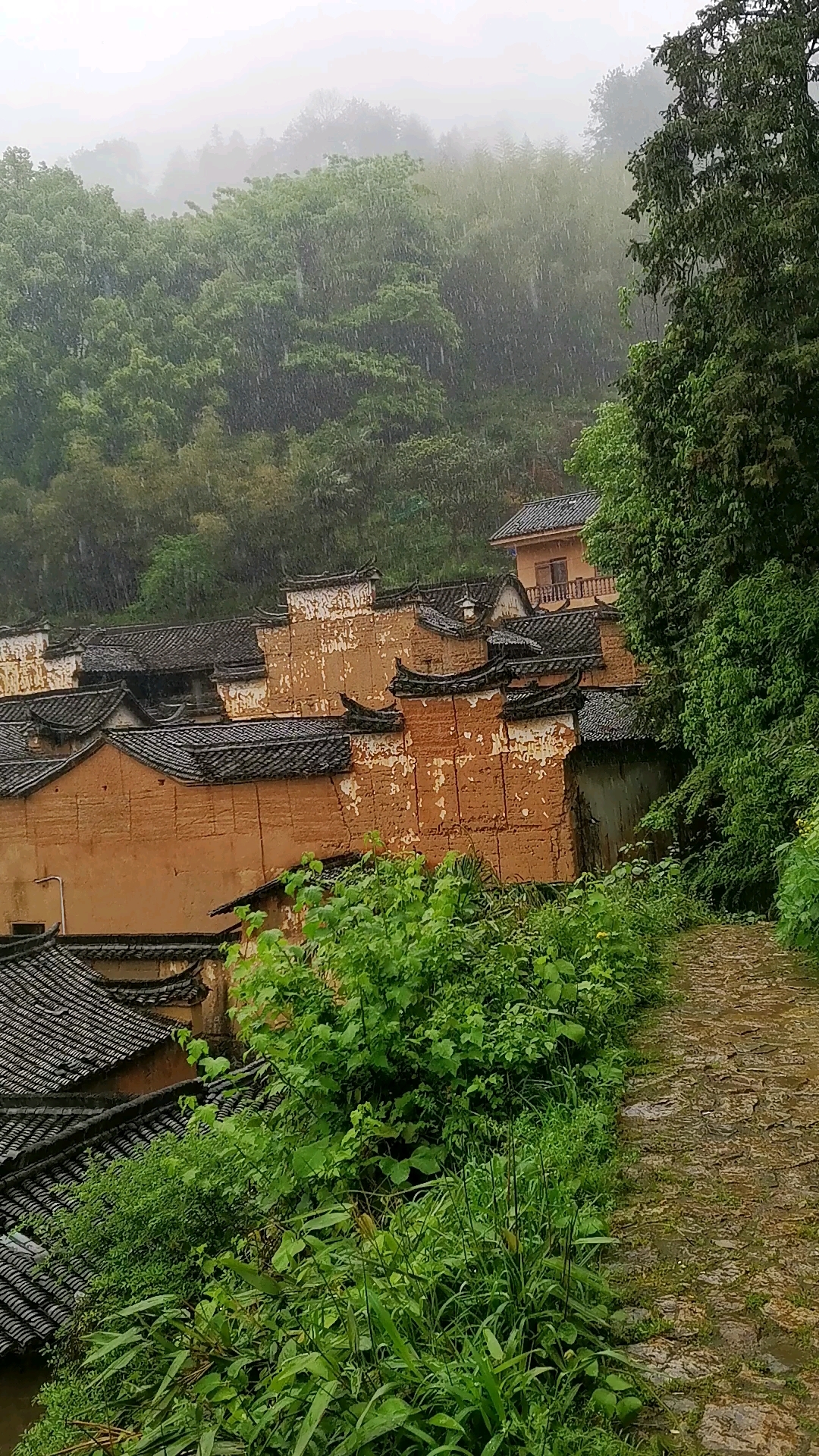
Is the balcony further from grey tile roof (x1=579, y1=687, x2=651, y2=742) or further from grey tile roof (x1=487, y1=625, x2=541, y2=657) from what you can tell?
grey tile roof (x1=579, y1=687, x2=651, y2=742)

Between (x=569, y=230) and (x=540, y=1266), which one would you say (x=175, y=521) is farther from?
(x=540, y=1266)

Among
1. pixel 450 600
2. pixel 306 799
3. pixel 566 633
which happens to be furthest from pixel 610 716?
pixel 450 600

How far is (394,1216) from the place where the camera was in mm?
3994

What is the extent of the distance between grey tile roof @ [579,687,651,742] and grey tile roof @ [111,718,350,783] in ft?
11.6

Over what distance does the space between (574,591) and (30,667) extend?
17.6 metres

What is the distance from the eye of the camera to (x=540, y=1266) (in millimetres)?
3480

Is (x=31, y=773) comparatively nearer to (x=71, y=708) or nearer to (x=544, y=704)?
(x=71, y=708)

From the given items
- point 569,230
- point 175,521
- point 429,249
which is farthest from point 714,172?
point 569,230

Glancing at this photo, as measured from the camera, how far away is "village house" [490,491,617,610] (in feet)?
122

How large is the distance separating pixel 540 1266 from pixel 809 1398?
84 cm

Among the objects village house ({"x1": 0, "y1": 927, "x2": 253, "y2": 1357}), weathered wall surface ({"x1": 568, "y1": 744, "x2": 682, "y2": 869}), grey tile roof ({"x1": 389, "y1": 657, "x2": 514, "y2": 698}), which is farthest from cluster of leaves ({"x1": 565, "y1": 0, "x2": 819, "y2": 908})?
village house ({"x1": 0, "y1": 927, "x2": 253, "y2": 1357})

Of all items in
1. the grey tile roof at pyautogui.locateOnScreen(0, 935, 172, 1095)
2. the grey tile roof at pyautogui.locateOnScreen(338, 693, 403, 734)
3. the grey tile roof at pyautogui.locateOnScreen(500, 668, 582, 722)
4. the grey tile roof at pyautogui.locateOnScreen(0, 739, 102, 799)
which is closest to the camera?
the grey tile roof at pyautogui.locateOnScreen(0, 935, 172, 1095)

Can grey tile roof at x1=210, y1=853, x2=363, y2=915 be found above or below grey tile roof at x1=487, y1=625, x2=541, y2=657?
below

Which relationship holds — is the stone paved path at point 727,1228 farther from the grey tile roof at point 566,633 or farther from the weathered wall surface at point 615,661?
the grey tile roof at point 566,633
